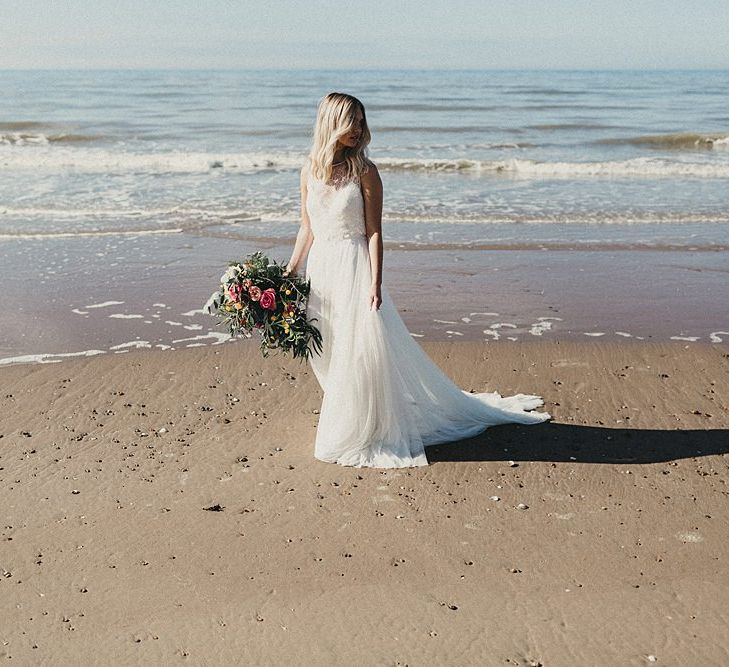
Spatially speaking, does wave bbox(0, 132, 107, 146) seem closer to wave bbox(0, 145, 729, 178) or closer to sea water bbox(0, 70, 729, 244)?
sea water bbox(0, 70, 729, 244)

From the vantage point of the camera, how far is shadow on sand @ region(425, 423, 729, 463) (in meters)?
5.52

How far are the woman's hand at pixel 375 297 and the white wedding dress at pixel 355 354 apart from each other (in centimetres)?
5

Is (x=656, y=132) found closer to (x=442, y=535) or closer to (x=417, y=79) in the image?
(x=442, y=535)

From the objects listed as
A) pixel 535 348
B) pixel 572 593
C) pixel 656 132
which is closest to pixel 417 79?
pixel 656 132

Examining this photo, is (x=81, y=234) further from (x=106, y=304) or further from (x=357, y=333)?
(x=357, y=333)

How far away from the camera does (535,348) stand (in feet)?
25.0

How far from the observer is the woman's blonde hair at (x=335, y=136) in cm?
492

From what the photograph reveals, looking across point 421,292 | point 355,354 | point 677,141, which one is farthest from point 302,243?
point 677,141

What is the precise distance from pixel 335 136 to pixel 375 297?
0.98 metres

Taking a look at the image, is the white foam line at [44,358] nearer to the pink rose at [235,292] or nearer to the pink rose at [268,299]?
the pink rose at [235,292]

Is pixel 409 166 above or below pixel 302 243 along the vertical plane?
below

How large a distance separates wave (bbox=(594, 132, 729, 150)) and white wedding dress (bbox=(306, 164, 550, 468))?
20735 mm

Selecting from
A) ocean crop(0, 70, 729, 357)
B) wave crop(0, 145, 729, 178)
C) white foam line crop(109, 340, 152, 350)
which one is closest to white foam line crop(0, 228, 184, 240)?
ocean crop(0, 70, 729, 357)

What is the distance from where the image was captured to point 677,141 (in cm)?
2505
